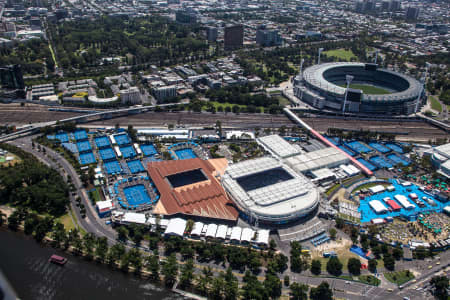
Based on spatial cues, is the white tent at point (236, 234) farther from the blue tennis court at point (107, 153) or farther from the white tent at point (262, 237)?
the blue tennis court at point (107, 153)

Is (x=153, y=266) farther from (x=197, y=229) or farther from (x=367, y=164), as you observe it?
(x=367, y=164)

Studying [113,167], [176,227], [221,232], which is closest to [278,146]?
[221,232]

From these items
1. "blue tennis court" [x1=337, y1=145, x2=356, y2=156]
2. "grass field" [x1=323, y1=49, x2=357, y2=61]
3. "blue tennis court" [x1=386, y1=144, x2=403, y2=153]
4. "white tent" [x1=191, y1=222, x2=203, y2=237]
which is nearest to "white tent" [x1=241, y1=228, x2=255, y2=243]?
"white tent" [x1=191, y1=222, x2=203, y2=237]

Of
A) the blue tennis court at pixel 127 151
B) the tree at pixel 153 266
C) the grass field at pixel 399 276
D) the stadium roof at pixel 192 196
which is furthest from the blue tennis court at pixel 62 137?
the grass field at pixel 399 276

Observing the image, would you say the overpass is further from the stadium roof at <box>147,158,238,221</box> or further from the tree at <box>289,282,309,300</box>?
the tree at <box>289,282,309,300</box>

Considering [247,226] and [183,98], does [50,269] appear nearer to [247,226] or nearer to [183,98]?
[247,226]

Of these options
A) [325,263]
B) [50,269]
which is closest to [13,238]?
[50,269]
